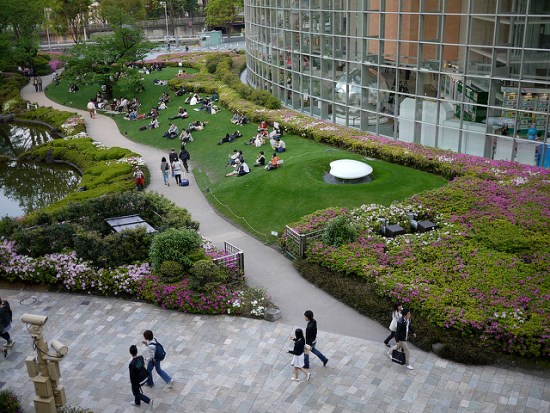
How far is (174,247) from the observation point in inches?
660

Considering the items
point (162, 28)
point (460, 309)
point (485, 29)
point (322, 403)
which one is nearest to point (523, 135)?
point (485, 29)

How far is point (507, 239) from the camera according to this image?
1695 centimetres

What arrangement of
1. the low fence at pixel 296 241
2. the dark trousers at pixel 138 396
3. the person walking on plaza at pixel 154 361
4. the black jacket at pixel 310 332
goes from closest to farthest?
the dark trousers at pixel 138 396 < the person walking on plaza at pixel 154 361 < the black jacket at pixel 310 332 < the low fence at pixel 296 241

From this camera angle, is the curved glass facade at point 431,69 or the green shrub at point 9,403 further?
the curved glass facade at point 431,69

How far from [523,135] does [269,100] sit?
51.9 feet

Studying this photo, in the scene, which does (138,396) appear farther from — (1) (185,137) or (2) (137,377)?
(1) (185,137)

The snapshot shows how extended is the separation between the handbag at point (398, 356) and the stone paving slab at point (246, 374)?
0.13 meters

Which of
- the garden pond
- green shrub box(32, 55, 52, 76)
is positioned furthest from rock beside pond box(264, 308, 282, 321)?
green shrub box(32, 55, 52, 76)

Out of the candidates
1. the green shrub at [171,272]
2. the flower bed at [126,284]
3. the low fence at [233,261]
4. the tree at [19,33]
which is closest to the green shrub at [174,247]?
the green shrub at [171,272]

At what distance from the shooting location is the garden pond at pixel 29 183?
27.6m

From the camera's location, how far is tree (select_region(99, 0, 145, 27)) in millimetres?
46250

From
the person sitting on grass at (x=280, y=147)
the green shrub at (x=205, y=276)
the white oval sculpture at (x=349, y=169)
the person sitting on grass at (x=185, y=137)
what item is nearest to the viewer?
the green shrub at (x=205, y=276)

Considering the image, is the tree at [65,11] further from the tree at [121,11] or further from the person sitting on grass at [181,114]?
the person sitting on grass at [181,114]

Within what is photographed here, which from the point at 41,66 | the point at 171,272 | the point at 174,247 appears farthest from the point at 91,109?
the point at 171,272
